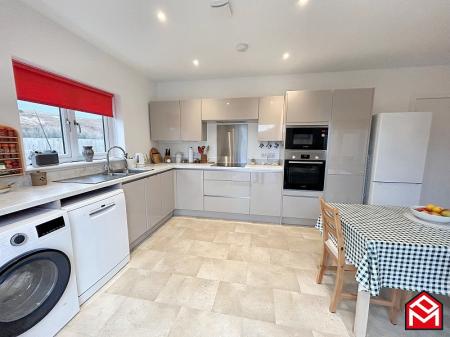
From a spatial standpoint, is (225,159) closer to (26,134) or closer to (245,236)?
(245,236)

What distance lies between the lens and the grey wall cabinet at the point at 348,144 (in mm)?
2623

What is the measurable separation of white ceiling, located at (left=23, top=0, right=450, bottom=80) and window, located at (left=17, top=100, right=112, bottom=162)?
2.83 ft

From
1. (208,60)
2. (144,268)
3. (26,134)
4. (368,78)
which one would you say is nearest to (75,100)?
(26,134)

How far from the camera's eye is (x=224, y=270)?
196cm

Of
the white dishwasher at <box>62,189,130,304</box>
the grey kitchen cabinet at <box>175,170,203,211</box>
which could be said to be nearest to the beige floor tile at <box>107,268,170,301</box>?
the white dishwasher at <box>62,189,130,304</box>

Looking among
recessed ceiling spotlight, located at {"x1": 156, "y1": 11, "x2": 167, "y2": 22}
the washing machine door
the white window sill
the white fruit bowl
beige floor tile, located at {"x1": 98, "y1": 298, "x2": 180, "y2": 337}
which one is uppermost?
recessed ceiling spotlight, located at {"x1": 156, "y1": 11, "x2": 167, "y2": 22}

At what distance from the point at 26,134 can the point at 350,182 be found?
151 inches

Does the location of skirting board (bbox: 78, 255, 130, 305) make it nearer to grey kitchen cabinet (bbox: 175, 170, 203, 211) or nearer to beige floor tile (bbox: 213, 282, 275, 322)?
beige floor tile (bbox: 213, 282, 275, 322)

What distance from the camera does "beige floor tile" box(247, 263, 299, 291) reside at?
1.77 m

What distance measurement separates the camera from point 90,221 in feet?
5.10

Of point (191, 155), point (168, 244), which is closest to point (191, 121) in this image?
point (191, 155)

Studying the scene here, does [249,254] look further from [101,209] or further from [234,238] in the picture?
[101,209]

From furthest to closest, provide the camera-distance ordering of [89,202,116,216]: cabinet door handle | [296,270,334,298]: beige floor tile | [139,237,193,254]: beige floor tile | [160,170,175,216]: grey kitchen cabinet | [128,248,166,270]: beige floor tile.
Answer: [160,170,175,216]: grey kitchen cabinet, [139,237,193,254]: beige floor tile, [128,248,166,270]: beige floor tile, [296,270,334,298]: beige floor tile, [89,202,116,216]: cabinet door handle

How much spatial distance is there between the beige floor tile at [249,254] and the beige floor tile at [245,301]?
408mm
